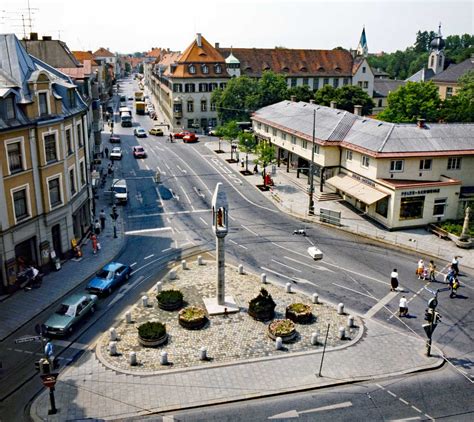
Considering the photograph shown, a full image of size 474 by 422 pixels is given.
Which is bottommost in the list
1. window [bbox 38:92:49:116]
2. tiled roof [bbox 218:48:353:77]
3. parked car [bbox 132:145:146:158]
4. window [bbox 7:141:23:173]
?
parked car [bbox 132:145:146:158]

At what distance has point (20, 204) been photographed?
3625 centimetres

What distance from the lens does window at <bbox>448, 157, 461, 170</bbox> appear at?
162ft

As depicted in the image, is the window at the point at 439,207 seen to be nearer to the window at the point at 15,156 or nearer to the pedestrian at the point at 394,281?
the pedestrian at the point at 394,281

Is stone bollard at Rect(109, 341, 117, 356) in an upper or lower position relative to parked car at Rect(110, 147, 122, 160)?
lower

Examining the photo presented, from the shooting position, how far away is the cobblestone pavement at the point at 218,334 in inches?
1086

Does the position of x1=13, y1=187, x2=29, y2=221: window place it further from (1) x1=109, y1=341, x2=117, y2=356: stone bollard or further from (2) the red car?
(2) the red car

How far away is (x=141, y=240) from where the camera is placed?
4572cm

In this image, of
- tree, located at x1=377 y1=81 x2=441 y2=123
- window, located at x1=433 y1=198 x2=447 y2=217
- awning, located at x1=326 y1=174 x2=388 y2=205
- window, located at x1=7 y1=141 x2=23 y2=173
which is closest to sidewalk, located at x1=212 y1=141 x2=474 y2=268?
window, located at x1=433 y1=198 x2=447 y2=217

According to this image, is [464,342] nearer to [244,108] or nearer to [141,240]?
[141,240]

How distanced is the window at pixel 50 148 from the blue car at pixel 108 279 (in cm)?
978

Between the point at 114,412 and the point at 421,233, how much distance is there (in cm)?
3405

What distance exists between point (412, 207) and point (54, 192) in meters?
32.0

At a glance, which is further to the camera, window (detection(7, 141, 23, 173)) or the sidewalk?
the sidewalk

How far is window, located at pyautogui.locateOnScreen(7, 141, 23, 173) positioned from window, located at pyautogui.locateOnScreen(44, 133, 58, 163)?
2453mm
